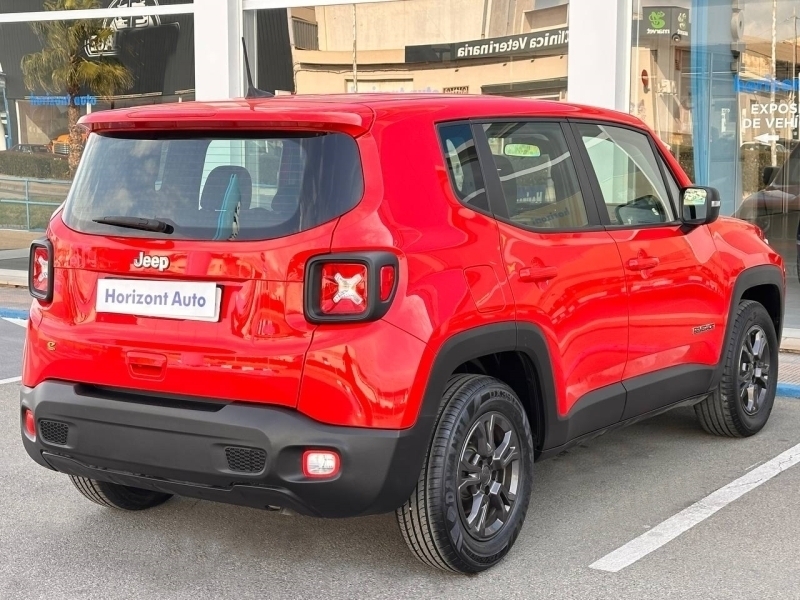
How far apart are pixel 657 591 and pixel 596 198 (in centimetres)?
165

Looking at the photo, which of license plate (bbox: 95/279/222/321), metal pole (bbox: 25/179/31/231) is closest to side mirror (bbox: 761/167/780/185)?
license plate (bbox: 95/279/222/321)

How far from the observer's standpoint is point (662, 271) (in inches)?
195

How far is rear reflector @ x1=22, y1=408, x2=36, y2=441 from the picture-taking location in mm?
3983

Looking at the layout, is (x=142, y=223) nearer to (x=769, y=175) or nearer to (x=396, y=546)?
(x=396, y=546)

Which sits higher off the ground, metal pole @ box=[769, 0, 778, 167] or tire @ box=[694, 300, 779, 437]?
metal pole @ box=[769, 0, 778, 167]

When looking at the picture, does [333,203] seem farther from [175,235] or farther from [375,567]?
[375,567]

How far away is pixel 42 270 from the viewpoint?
4.09 meters

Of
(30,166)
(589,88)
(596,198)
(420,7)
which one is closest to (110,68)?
(30,166)

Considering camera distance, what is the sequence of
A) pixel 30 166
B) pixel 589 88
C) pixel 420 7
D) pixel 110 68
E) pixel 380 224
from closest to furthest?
pixel 380 224 → pixel 589 88 → pixel 420 7 → pixel 110 68 → pixel 30 166

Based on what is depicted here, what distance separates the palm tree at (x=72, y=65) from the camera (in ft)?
44.2

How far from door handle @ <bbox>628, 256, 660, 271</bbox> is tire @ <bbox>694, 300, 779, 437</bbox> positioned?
902mm

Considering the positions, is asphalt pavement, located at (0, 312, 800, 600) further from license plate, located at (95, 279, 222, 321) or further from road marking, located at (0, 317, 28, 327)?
road marking, located at (0, 317, 28, 327)

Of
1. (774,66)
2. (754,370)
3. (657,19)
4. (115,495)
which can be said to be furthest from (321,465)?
(774,66)

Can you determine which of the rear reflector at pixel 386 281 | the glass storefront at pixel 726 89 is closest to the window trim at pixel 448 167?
the rear reflector at pixel 386 281
